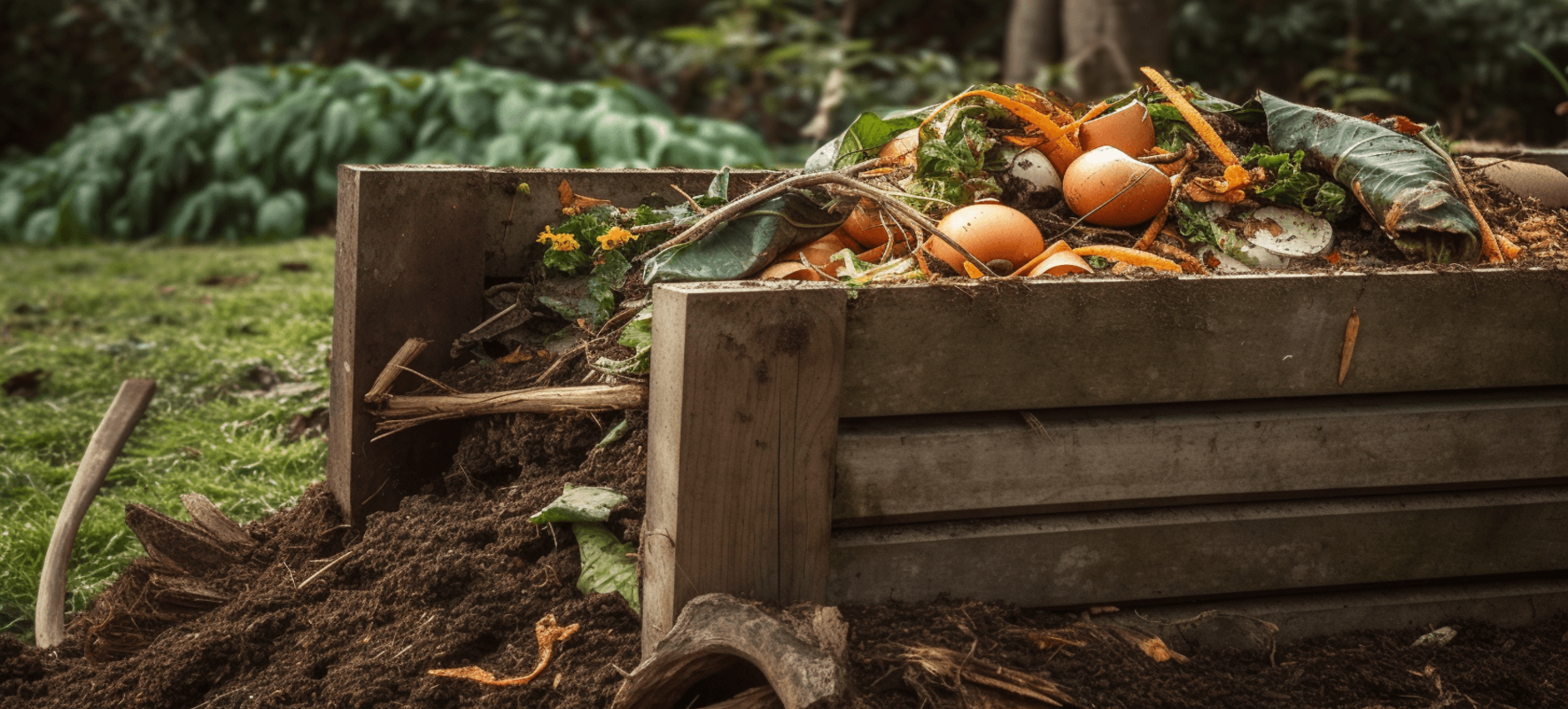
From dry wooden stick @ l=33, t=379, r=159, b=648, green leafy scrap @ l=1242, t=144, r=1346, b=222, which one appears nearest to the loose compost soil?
dry wooden stick @ l=33, t=379, r=159, b=648

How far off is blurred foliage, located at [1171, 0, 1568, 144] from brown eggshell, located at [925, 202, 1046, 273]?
690 centimetres

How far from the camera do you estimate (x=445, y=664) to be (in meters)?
1.76

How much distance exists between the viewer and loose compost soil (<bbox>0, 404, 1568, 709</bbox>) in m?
1.70

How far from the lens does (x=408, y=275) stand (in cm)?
227

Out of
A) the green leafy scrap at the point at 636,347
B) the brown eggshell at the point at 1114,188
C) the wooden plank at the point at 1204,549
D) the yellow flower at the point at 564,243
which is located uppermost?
the brown eggshell at the point at 1114,188

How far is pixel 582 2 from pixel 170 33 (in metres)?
3.64

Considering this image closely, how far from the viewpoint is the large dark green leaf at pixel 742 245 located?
1963 millimetres

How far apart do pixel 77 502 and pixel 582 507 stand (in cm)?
129

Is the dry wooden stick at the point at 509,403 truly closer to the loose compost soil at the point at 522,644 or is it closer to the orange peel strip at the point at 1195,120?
the loose compost soil at the point at 522,644

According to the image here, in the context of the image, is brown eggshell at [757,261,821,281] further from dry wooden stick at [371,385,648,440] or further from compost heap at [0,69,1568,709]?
dry wooden stick at [371,385,648,440]

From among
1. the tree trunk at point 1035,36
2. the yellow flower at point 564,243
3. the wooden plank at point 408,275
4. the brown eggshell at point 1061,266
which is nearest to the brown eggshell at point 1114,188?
the brown eggshell at point 1061,266

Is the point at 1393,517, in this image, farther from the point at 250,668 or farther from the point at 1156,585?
the point at 250,668

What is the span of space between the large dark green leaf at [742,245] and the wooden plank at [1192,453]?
1.37 feet

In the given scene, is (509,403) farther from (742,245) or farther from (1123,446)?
(1123,446)
